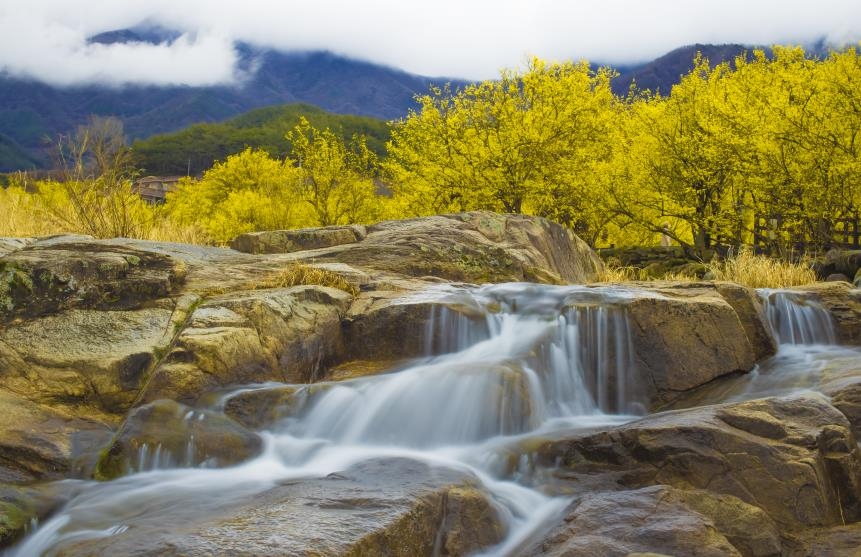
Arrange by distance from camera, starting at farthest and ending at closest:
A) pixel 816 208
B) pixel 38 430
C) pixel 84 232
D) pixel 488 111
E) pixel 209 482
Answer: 1. pixel 488 111
2. pixel 816 208
3. pixel 84 232
4. pixel 38 430
5. pixel 209 482

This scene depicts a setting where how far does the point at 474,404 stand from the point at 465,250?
5.36 metres

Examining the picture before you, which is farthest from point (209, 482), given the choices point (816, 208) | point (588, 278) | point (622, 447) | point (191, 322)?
point (816, 208)

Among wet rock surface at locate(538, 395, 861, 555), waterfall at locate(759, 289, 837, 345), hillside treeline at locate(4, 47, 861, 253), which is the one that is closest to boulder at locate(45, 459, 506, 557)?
wet rock surface at locate(538, 395, 861, 555)

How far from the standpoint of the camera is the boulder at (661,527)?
4.22 metres

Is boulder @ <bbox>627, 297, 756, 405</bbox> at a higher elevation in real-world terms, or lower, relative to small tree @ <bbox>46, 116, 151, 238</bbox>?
lower

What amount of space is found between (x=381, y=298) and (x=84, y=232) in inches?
280

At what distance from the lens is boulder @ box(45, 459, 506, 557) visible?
406cm

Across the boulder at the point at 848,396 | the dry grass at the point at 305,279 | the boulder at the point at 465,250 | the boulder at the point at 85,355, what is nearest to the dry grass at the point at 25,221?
the boulder at the point at 85,355

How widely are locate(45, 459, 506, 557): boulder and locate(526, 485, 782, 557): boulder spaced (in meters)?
0.62

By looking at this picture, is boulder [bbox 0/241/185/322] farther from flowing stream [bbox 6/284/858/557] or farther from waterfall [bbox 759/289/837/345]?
waterfall [bbox 759/289/837/345]

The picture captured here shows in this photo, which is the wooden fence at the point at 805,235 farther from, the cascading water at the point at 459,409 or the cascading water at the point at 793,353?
the cascading water at the point at 459,409

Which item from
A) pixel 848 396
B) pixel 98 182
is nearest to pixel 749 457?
pixel 848 396

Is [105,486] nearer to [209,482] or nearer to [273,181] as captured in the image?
[209,482]

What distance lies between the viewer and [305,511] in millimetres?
4520
